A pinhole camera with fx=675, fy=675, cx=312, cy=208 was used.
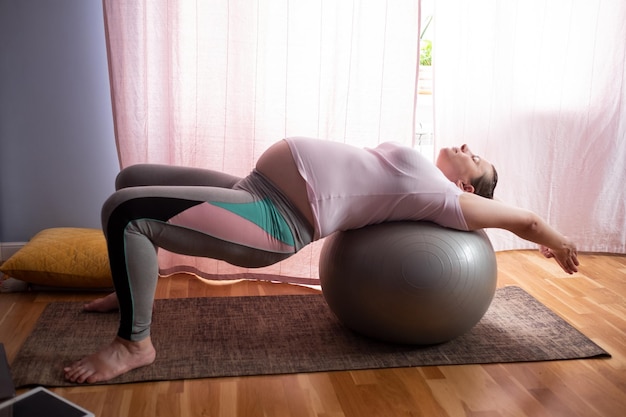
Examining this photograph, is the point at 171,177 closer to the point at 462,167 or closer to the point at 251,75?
the point at 251,75

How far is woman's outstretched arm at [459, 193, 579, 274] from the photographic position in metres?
2.02

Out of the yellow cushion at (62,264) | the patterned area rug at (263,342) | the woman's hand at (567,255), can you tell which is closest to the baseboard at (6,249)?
the yellow cushion at (62,264)

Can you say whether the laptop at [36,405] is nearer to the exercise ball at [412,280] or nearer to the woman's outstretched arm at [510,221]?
the exercise ball at [412,280]

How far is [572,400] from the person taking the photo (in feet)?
5.97

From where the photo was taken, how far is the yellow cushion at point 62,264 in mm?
2467

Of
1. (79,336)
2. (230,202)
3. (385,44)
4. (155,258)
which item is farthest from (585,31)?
(79,336)

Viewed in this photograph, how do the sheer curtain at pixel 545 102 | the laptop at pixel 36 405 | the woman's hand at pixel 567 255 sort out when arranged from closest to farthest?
the laptop at pixel 36 405 < the woman's hand at pixel 567 255 < the sheer curtain at pixel 545 102

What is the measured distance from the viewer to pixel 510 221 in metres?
2.04

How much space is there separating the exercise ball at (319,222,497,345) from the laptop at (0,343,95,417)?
2.77 ft

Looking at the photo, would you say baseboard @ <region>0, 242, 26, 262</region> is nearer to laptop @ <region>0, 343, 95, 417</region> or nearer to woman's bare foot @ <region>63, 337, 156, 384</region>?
woman's bare foot @ <region>63, 337, 156, 384</region>

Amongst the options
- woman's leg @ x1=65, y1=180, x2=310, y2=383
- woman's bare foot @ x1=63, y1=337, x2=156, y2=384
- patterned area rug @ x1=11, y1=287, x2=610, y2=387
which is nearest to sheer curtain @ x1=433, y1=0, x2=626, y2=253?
patterned area rug @ x1=11, y1=287, x2=610, y2=387

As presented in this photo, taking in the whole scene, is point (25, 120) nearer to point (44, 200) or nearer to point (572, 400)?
point (44, 200)

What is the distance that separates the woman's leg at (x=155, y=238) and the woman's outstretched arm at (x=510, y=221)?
55 centimetres

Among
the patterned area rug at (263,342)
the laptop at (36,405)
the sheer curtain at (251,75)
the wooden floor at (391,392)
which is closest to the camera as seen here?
the laptop at (36,405)
